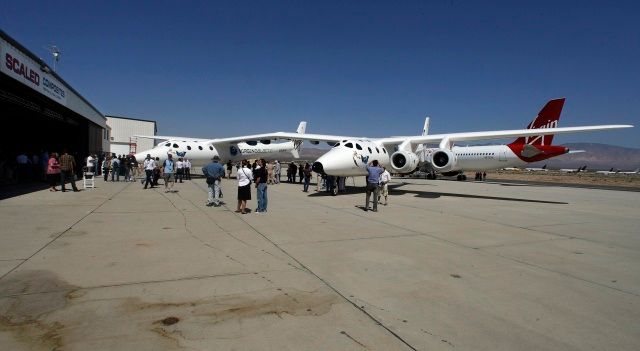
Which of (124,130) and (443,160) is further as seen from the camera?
(124,130)

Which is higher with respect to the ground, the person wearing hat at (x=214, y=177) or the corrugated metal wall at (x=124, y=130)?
the corrugated metal wall at (x=124, y=130)

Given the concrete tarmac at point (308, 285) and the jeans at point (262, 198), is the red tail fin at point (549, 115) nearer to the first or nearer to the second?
the concrete tarmac at point (308, 285)

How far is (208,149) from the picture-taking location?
25.4 m

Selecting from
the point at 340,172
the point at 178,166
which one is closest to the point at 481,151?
the point at 340,172

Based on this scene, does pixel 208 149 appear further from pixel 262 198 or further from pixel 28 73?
pixel 262 198

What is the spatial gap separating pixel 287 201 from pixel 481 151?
983 inches

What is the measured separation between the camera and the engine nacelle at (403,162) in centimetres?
1599

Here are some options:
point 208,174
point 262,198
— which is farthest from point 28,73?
point 262,198

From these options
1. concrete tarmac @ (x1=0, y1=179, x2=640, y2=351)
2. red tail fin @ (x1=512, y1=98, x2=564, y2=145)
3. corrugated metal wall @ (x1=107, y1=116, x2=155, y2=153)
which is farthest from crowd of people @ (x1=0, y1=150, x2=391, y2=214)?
corrugated metal wall @ (x1=107, y1=116, x2=155, y2=153)

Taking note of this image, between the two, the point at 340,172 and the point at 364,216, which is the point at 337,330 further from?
the point at 340,172

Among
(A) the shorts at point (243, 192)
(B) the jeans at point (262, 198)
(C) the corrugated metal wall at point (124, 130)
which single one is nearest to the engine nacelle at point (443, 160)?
(B) the jeans at point (262, 198)

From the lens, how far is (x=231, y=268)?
16.7 ft

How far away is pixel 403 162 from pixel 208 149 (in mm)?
14913

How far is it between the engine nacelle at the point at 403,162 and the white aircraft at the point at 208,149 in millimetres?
6822
